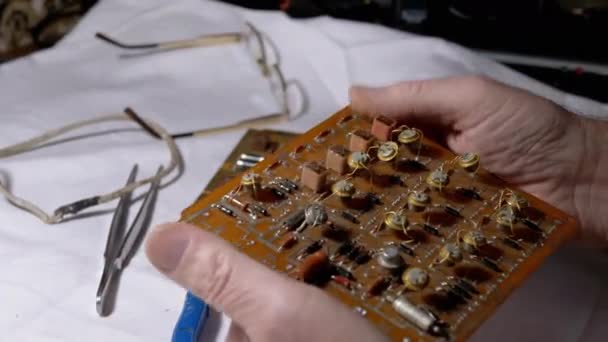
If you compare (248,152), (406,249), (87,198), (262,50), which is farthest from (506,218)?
(262,50)

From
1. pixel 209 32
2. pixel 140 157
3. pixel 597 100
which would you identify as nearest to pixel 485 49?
pixel 597 100

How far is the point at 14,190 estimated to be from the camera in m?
1.30

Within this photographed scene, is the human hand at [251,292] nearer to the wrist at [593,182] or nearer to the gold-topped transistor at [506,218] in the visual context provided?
the gold-topped transistor at [506,218]

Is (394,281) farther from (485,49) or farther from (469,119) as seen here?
(485,49)

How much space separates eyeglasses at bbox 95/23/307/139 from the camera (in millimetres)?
1567

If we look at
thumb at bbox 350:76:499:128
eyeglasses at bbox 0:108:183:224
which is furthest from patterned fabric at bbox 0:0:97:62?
thumb at bbox 350:76:499:128

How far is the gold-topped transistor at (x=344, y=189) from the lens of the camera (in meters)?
0.94

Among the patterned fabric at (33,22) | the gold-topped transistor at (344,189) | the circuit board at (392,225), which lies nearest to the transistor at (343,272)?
the circuit board at (392,225)

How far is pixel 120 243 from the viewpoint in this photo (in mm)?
1183

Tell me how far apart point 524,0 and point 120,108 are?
3.27 feet

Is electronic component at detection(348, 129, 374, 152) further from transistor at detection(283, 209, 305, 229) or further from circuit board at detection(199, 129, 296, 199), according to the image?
circuit board at detection(199, 129, 296, 199)

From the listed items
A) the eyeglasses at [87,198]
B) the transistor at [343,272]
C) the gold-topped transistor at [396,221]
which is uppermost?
the gold-topped transistor at [396,221]

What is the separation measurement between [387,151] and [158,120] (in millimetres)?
653

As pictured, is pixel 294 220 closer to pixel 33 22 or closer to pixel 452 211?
pixel 452 211
